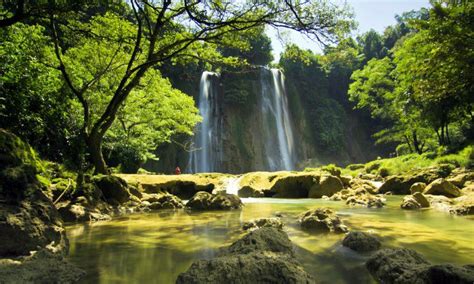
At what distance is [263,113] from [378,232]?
30856 mm

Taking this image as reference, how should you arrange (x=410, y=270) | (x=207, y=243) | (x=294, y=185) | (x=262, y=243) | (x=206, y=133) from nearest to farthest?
(x=410, y=270), (x=262, y=243), (x=207, y=243), (x=294, y=185), (x=206, y=133)

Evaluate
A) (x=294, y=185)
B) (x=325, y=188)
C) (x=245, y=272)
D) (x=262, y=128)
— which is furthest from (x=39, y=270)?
(x=262, y=128)

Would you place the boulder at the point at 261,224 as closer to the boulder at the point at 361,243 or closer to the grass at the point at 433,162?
the boulder at the point at 361,243

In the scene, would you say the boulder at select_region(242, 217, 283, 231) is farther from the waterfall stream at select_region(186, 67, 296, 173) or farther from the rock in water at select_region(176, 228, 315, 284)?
the waterfall stream at select_region(186, 67, 296, 173)

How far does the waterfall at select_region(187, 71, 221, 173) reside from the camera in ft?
104

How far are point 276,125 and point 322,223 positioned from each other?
30.3 m

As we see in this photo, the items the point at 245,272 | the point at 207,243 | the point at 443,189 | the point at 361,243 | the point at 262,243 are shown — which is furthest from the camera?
the point at 443,189

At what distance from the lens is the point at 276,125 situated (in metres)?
36.6

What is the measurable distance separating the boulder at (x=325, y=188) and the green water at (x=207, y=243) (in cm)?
719

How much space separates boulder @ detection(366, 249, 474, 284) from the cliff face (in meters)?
26.3

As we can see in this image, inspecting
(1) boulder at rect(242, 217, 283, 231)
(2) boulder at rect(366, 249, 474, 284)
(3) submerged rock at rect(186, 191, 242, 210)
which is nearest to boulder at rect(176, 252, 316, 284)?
(2) boulder at rect(366, 249, 474, 284)

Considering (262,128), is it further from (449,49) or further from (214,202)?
(214,202)

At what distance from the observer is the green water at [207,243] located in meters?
3.92

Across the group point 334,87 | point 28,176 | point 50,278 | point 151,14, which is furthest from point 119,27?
point 334,87
